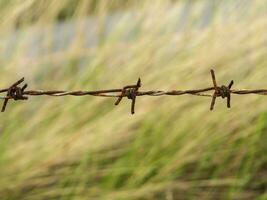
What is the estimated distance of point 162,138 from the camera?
1.67 m

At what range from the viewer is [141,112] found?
168 centimetres

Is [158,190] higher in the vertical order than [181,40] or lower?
lower

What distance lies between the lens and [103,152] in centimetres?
169

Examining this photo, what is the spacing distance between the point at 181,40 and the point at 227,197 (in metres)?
0.41

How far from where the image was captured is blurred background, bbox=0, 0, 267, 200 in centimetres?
164

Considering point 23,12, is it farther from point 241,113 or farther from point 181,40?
A: point 241,113

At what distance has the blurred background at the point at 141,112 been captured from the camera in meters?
1.64

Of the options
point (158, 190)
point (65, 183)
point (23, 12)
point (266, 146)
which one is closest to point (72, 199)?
point (65, 183)

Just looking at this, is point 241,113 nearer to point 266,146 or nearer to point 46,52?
point 266,146

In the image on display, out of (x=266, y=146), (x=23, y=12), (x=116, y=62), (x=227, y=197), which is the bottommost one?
(x=227, y=197)

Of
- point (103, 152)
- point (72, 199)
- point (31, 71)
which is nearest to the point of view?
point (72, 199)

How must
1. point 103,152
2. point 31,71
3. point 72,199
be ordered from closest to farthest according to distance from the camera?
point 72,199 → point 103,152 → point 31,71

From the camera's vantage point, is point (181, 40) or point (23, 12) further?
point (23, 12)

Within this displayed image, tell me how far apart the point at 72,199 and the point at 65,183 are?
0.26 ft
